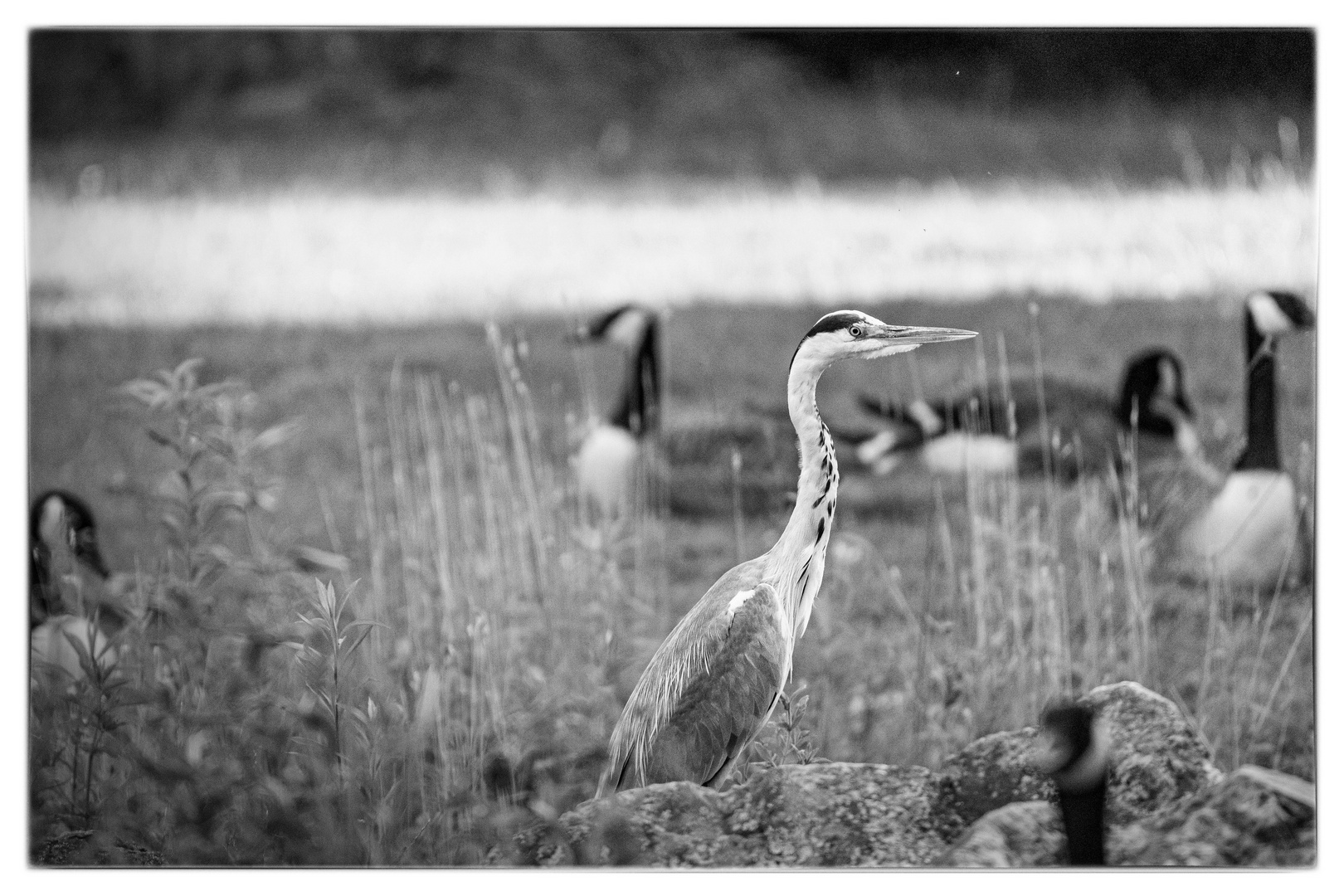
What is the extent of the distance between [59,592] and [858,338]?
2.45 m

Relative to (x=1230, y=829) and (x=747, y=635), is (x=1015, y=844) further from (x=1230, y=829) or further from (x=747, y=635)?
(x=747, y=635)

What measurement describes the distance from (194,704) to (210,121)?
1738mm

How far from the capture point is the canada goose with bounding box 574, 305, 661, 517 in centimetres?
436

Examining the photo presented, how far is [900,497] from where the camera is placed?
434 centimetres

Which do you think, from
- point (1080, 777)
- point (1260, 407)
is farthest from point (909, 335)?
point (1080, 777)

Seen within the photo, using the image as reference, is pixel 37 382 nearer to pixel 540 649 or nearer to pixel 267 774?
pixel 267 774

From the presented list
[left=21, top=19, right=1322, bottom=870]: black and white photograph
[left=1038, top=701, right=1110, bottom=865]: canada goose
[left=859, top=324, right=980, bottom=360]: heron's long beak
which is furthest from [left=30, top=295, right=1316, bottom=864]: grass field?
[left=859, top=324, right=980, bottom=360]: heron's long beak

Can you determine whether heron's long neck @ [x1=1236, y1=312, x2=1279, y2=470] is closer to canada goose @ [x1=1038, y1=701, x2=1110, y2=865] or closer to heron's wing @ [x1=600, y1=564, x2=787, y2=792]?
canada goose @ [x1=1038, y1=701, x2=1110, y2=865]

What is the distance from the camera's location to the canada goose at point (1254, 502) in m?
4.29

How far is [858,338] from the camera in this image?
13.5ft

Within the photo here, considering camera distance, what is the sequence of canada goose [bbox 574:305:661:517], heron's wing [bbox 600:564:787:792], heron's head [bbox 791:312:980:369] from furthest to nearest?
canada goose [bbox 574:305:661:517] → heron's head [bbox 791:312:980:369] → heron's wing [bbox 600:564:787:792]

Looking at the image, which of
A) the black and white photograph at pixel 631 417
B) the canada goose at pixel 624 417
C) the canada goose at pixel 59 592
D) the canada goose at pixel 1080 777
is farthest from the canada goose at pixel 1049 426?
the canada goose at pixel 59 592

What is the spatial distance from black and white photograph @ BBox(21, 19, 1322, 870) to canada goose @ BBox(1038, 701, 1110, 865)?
2 cm

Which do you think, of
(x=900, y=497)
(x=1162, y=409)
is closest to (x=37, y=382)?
(x=900, y=497)
